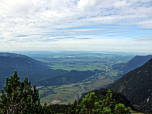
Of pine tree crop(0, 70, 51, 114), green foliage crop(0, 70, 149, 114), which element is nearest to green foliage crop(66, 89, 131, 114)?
green foliage crop(0, 70, 149, 114)

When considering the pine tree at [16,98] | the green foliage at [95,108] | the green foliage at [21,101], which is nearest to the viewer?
the green foliage at [95,108]

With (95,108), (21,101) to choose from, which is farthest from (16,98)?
(95,108)

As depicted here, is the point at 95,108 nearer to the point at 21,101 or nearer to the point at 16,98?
the point at 21,101

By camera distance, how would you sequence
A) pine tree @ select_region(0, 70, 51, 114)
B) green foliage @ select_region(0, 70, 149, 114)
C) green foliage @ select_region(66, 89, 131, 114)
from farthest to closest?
pine tree @ select_region(0, 70, 51, 114)
green foliage @ select_region(0, 70, 149, 114)
green foliage @ select_region(66, 89, 131, 114)

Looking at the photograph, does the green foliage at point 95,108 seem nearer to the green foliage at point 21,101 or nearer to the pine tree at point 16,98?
the green foliage at point 21,101

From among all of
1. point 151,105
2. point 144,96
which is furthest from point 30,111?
point 144,96

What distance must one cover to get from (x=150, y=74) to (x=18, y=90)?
221 m

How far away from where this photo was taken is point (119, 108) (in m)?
15.1

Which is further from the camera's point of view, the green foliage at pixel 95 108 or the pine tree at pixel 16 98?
the pine tree at pixel 16 98

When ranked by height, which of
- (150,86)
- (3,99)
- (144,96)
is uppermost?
(3,99)

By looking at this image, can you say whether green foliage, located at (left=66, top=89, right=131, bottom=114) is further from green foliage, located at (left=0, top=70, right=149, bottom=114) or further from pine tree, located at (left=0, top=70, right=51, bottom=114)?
pine tree, located at (left=0, top=70, right=51, bottom=114)

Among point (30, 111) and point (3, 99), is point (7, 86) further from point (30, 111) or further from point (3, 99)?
point (30, 111)

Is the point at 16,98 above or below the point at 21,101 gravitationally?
above

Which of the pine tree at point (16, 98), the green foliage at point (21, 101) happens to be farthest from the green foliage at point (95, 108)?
the pine tree at point (16, 98)
